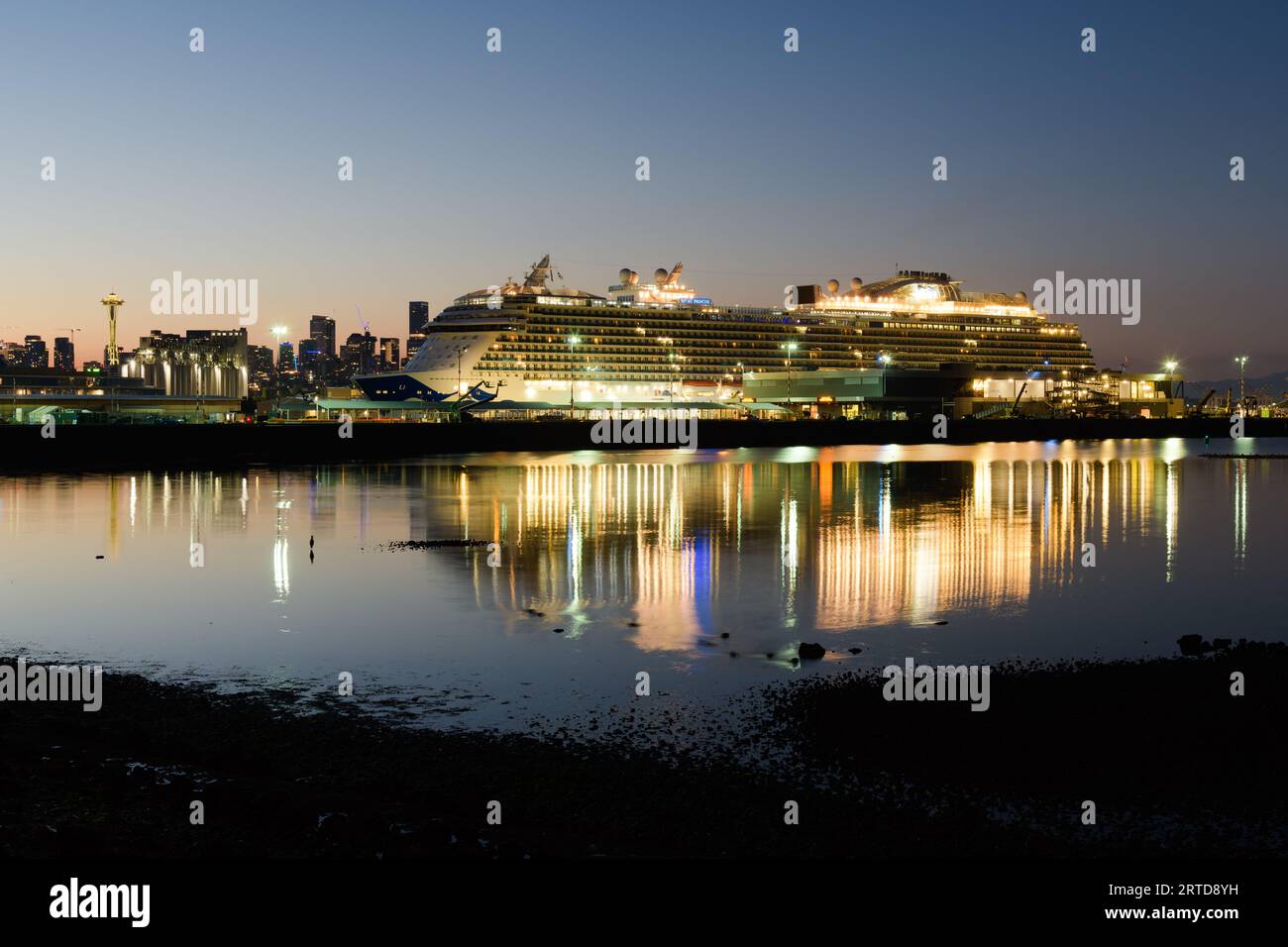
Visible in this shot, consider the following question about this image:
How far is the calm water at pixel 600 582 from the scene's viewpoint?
16.5m

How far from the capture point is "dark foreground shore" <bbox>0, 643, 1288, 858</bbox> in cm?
946

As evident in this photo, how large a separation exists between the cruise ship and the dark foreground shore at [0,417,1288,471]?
24.2m

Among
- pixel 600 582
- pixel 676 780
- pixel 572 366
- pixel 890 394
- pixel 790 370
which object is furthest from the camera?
pixel 790 370

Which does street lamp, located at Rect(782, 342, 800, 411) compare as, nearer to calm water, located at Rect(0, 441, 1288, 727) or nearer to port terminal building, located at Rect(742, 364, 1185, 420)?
port terminal building, located at Rect(742, 364, 1185, 420)

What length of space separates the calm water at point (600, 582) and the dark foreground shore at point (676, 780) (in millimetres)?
1644

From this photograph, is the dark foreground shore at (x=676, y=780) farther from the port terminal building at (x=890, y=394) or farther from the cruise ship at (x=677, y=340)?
the port terminal building at (x=890, y=394)

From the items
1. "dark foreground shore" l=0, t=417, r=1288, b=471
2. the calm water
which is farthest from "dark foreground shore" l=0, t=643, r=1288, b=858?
"dark foreground shore" l=0, t=417, r=1288, b=471

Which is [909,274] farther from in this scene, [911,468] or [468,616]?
[468,616]

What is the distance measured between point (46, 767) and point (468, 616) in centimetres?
967

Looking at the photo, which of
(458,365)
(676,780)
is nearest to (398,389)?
(458,365)

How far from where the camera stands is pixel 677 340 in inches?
5482

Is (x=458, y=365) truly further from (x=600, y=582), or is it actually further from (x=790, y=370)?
(x=600, y=582)

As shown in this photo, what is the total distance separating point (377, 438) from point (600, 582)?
65.8 metres

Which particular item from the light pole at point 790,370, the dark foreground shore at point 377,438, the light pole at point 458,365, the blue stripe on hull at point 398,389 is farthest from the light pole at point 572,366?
the light pole at point 790,370
